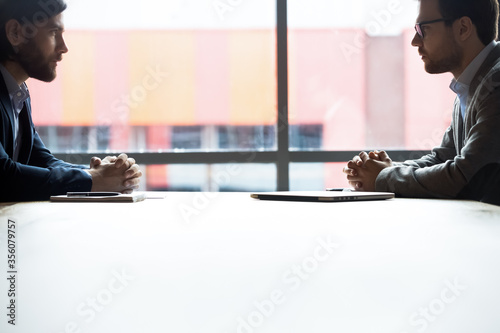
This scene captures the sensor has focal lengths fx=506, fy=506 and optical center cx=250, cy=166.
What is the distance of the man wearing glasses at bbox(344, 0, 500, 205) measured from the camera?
1728 millimetres

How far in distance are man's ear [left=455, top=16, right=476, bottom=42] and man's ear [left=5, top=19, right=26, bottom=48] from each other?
1.88 meters

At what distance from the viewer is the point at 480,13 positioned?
2.08m

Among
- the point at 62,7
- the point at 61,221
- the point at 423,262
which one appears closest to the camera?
the point at 423,262

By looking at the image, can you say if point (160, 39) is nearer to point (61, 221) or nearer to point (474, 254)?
point (61, 221)

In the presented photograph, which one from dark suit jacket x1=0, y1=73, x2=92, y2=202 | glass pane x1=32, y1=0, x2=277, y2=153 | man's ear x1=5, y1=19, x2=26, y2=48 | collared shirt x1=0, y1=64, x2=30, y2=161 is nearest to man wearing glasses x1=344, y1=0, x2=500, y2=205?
dark suit jacket x1=0, y1=73, x2=92, y2=202

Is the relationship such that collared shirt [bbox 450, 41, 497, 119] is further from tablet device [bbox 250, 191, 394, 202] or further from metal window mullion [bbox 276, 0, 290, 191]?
metal window mullion [bbox 276, 0, 290, 191]

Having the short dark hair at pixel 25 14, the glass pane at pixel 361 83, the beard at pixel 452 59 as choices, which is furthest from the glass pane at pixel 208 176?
the beard at pixel 452 59

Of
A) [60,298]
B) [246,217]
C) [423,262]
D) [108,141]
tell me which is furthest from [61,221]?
[108,141]

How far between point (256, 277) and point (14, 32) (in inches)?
79.8

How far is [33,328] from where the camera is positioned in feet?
1.74

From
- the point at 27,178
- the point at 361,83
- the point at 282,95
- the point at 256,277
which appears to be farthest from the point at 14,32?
the point at 361,83

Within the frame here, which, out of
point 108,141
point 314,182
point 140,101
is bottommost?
point 314,182

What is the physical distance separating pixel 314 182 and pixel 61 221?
2811mm

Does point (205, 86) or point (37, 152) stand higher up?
point (205, 86)
